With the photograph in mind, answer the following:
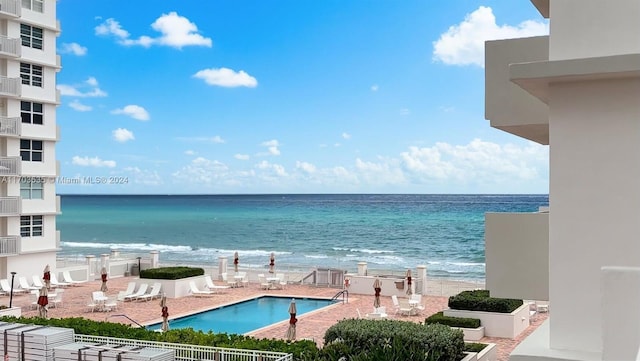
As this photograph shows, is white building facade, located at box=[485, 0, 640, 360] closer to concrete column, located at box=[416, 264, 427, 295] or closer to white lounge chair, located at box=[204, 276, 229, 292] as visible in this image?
concrete column, located at box=[416, 264, 427, 295]

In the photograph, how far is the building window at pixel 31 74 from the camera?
1222 inches

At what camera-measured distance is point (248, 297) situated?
92.6ft

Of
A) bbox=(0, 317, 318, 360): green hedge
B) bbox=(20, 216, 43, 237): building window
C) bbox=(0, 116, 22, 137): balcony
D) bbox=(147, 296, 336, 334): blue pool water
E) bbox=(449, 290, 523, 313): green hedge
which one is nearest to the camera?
bbox=(0, 317, 318, 360): green hedge

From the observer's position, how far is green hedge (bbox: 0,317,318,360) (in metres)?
12.9

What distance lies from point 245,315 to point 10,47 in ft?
54.8

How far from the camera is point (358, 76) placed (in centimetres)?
11450

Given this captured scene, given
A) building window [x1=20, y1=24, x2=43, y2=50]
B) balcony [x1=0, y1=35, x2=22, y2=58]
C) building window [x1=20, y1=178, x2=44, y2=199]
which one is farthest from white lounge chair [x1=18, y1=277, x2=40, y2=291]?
building window [x1=20, y1=24, x2=43, y2=50]

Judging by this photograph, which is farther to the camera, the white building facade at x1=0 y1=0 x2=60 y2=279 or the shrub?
the white building facade at x1=0 y1=0 x2=60 y2=279

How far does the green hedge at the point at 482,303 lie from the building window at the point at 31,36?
2356cm

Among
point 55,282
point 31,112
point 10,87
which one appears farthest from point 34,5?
point 55,282

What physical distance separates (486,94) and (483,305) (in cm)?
1205

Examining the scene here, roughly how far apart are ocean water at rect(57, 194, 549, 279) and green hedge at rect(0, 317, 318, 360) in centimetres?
3402

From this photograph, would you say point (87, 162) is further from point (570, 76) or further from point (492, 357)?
point (570, 76)

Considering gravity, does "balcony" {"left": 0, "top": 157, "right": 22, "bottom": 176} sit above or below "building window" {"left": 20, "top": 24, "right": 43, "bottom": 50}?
below
